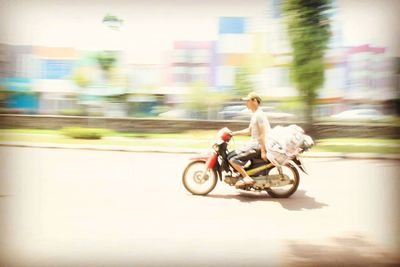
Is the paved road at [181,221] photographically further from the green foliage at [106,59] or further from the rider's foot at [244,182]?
the green foliage at [106,59]

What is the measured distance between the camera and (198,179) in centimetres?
457

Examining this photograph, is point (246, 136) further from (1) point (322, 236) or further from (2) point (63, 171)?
(2) point (63, 171)

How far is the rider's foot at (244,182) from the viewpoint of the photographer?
440cm

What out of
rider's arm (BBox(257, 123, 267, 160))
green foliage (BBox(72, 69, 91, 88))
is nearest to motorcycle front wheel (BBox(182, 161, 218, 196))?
rider's arm (BBox(257, 123, 267, 160))

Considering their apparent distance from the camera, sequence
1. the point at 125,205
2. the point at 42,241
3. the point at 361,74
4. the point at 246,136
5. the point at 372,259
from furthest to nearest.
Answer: the point at 361,74 < the point at 246,136 < the point at 125,205 < the point at 42,241 < the point at 372,259

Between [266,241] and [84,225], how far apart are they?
1898 mm

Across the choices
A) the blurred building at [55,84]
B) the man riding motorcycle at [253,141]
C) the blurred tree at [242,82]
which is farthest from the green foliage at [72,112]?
the man riding motorcycle at [253,141]

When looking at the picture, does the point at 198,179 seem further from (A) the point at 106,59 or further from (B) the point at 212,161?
(A) the point at 106,59

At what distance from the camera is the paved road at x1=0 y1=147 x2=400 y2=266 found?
3.07m

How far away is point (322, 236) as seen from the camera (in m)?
3.47

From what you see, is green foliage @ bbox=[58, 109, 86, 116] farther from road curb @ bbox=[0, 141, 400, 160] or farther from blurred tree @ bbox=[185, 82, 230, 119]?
blurred tree @ bbox=[185, 82, 230, 119]

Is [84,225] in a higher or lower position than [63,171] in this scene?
lower

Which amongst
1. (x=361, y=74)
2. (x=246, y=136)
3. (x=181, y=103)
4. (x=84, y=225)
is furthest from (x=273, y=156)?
(x=361, y=74)

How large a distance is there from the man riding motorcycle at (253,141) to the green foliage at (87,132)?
433 centimetres
